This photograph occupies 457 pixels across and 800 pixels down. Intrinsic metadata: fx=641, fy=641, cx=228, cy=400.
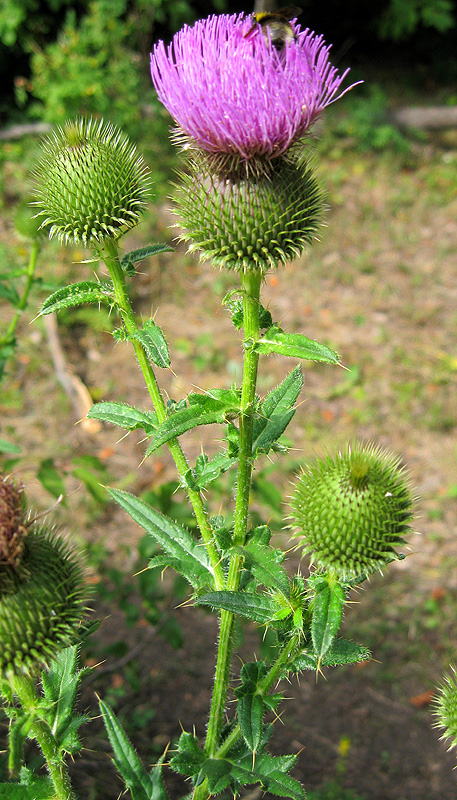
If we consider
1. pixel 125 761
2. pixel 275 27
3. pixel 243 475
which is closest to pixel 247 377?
pixel 243 475

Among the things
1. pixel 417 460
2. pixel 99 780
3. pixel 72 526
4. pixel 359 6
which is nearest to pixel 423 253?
pixel 417 460

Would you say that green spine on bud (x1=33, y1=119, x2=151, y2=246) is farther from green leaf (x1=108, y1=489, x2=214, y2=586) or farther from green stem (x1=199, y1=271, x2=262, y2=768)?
green leaf (x1=108, y1=489, x2=214, y2=586)

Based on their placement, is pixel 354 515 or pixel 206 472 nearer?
pixel 354 515

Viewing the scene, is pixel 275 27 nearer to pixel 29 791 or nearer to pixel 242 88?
pixel 242 88

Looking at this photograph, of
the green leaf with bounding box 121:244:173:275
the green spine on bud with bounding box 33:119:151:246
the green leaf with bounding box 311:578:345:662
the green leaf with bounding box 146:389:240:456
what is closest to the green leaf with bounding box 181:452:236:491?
the green leaf with bounding box 146:389:240:456

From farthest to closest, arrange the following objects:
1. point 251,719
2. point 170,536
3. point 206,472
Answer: point 170,536 → point 206,472 → point 251,719

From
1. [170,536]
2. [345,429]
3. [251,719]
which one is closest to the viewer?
[251,719]
